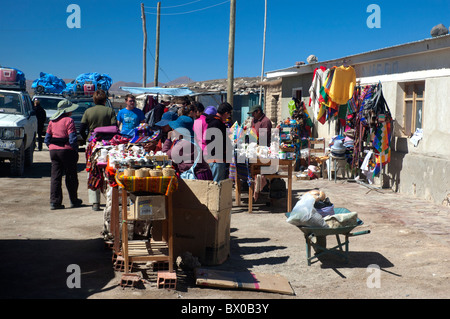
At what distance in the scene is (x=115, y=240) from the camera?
6531 millimetres

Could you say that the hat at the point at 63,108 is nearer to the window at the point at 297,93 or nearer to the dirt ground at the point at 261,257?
the dirt ground at the point at 261,257

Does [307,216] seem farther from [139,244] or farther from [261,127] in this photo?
[261,127]

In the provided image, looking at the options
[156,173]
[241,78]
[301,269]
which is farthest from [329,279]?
[241,78]

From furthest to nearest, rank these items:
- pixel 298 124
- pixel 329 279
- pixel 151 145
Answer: pixel 298 124 < pixel 151 145 < pixel 329 279

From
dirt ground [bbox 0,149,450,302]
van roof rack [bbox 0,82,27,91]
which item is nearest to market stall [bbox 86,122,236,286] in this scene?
dirt ground [bbox 0,149,450,302]

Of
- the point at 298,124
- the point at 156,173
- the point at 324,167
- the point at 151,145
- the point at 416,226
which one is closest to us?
the point at 156,173

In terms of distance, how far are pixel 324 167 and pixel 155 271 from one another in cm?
947

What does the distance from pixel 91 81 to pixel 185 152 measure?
55.0 ft

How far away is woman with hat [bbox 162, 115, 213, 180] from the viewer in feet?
22.9

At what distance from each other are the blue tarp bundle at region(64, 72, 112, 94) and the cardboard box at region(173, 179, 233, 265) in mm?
16981

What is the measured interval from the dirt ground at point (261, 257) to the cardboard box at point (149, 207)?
29.6 inches

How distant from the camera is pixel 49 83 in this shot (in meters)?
24.2

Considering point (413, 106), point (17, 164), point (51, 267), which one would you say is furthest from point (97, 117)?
point (413, 106)
